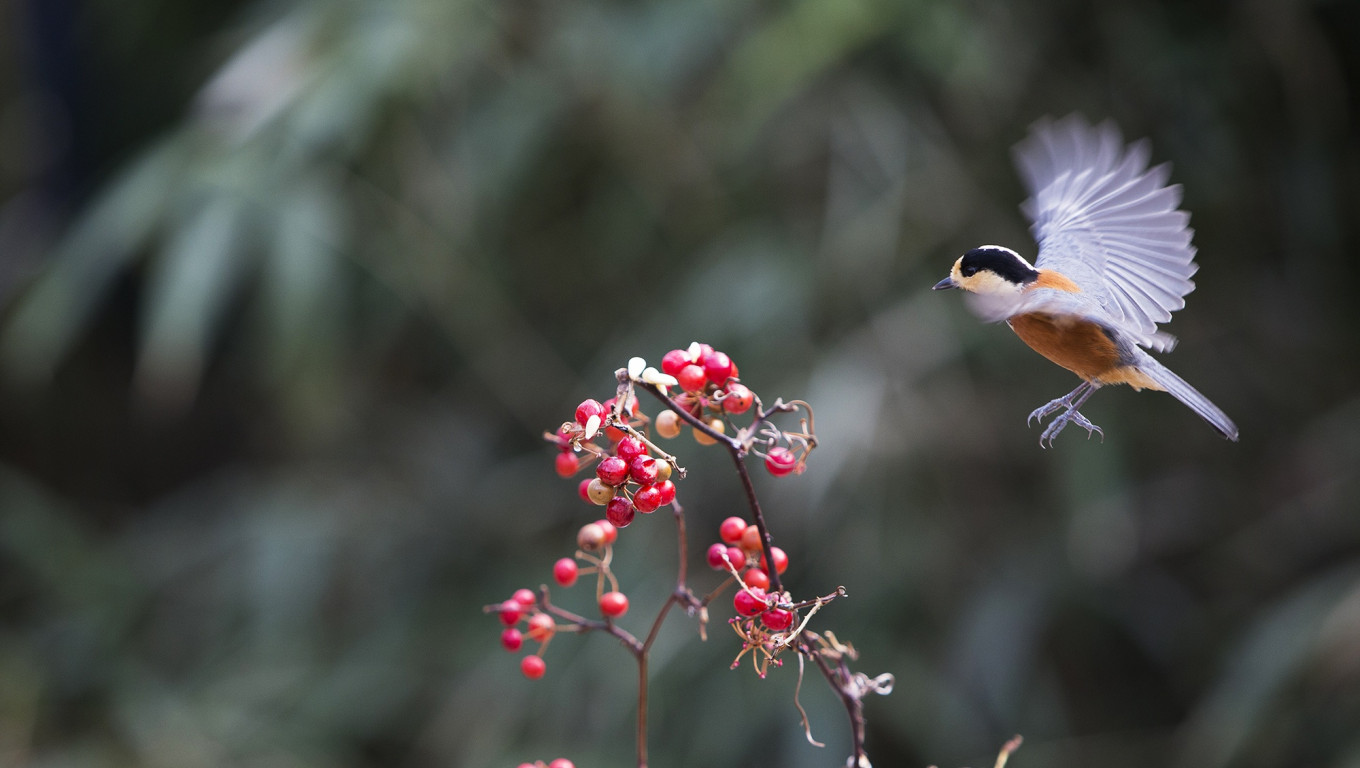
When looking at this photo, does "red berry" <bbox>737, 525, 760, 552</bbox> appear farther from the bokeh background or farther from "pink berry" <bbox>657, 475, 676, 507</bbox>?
the bokeh background

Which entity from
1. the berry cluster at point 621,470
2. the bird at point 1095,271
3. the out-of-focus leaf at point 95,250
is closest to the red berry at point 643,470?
the berry cluster at point 621,470

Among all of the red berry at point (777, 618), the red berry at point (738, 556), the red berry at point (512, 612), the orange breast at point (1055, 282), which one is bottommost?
the red berry at point (777, 618)

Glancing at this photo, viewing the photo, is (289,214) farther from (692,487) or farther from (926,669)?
(926,669)

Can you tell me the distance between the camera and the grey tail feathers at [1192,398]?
0.35m

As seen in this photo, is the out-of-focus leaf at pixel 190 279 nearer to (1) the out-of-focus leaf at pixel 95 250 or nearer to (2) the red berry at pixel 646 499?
(1) the out-of-focus leaf at pixel 95 250

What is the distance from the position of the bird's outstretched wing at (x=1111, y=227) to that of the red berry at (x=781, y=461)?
0.46 ft

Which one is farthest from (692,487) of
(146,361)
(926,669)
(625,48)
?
(146,361)

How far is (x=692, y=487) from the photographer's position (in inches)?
54.8

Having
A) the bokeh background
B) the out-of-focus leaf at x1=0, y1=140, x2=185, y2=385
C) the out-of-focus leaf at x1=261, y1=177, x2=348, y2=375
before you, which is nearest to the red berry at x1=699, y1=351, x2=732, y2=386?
the bokeh background

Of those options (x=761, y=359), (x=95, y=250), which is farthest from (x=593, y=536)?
(x=95, y=250)

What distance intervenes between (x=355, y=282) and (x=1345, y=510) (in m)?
1.42

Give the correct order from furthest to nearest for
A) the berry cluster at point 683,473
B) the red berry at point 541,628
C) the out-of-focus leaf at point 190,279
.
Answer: the out-of-focus leaf at point 190,279 < the red berry at point 541,628 < the berry cluster at point 683,473

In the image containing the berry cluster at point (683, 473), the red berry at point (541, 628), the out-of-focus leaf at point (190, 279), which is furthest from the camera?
the out-of-focus leaf at point (190, 279)

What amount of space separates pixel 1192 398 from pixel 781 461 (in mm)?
160
